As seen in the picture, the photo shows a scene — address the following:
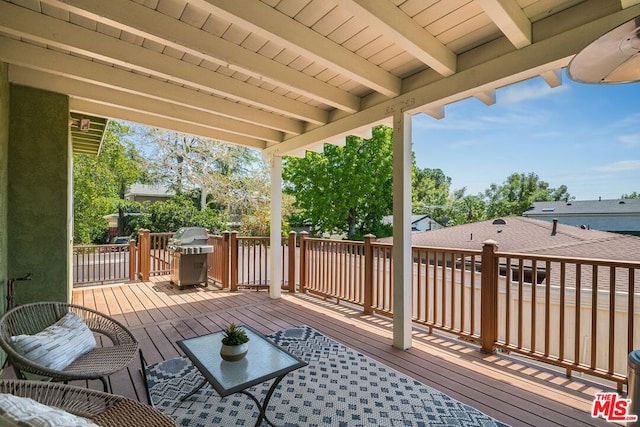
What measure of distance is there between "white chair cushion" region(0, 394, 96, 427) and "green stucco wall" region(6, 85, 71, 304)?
2.42 meters

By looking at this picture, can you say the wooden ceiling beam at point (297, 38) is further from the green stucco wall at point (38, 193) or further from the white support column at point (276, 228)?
the white support column at point (276, 228)

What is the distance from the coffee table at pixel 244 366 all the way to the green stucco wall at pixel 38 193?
1727 millimetres

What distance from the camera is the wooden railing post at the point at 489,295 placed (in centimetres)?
295

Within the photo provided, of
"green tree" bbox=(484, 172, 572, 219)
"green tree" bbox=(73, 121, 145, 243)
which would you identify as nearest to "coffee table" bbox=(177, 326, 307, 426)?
"green tree" bbox=(73, 121, 145, 243)

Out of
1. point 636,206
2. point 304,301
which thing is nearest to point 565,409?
point 304,301

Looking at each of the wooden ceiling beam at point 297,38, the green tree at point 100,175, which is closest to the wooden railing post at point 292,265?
the wooden ceiling beam at point 297,38

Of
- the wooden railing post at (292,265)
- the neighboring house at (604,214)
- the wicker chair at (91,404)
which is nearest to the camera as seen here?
the wicker chair at (91,404)

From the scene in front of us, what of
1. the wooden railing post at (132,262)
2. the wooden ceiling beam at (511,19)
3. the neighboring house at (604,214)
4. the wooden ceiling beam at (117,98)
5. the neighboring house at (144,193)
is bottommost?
the wooden railing post at (132,262)

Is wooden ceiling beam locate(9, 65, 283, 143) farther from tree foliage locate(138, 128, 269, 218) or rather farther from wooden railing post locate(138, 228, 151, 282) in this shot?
tree foliage locate(138, 128, 269, 218)

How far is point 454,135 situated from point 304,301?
28.2m

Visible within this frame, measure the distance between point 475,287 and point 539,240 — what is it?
5.70m

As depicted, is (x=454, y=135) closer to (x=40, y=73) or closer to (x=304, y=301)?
(x=304, y=301)

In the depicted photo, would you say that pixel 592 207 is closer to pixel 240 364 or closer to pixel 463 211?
pixel 463 211

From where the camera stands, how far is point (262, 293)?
5496 millimetres
